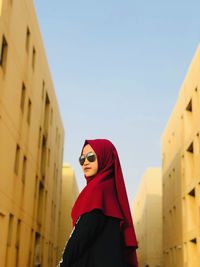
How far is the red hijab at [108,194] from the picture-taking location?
13.3 feet

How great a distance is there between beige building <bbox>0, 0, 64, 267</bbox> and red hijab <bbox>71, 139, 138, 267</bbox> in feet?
44.0

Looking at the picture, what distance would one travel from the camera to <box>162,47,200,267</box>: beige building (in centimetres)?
2778

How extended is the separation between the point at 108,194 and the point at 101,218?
0.86ft

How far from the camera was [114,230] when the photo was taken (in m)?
4.04

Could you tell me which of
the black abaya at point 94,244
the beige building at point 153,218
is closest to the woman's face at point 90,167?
the black abaya at point 94,244

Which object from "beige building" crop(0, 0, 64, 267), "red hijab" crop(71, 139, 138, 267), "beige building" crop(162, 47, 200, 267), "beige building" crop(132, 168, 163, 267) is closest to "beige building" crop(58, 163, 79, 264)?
"beige building" crop(132, 168, 163, 267)

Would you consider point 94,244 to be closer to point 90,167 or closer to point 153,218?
point 90,167

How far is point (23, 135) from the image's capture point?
22.5 meters

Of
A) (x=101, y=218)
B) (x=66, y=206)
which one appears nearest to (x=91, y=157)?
(x=101, y=218)

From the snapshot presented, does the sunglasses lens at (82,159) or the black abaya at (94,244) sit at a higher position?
the sunglasses lens at (82,159)

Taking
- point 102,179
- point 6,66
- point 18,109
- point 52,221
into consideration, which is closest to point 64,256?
point 102,179

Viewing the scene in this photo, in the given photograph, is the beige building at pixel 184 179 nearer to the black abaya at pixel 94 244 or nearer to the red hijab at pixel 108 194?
the red hijab at pixel 108 194

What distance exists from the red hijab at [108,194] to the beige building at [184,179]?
22.3 meters

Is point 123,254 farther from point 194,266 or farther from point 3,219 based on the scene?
point 194,266
